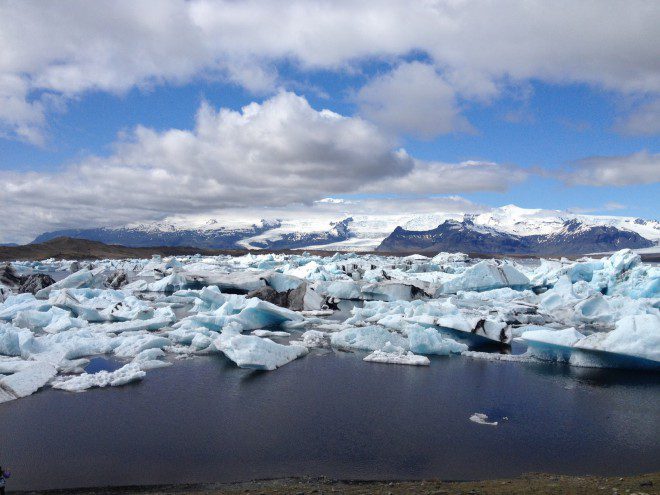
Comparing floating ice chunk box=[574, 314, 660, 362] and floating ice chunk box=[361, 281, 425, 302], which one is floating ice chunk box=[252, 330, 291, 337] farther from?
floating ice chunk box=[361, 281, 425, 302]

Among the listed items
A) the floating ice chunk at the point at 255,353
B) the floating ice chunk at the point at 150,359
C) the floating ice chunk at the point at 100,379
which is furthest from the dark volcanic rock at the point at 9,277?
the floating ice chunk at the point at 255,353

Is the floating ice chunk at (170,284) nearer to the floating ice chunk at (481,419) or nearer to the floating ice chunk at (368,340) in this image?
the floating ice chunk at (368,340)

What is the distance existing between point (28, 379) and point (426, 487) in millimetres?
6766

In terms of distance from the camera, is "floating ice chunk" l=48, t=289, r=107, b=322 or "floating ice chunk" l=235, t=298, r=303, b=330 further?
"floating ice chunk" l=48, t=289, r=107, b=322

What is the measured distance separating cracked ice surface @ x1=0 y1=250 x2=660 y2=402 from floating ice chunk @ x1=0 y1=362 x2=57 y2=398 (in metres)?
0.02

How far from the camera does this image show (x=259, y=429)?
21.2 feet

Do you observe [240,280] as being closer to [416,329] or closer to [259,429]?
[416,329]

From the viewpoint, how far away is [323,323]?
14.6m

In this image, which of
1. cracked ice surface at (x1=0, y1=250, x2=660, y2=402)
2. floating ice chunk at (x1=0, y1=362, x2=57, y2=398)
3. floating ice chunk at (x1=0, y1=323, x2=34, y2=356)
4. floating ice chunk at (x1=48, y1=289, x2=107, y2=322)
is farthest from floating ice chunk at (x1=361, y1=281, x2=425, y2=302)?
floating ice chunk at (x1=0, y1=362, x2=57, y2=398)

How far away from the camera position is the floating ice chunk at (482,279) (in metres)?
21.5

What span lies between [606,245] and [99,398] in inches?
8809

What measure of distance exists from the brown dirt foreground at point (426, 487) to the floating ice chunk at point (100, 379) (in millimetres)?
3399

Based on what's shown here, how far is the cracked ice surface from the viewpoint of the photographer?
30.5 ft

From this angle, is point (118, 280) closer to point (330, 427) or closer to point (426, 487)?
point (330, 427)
